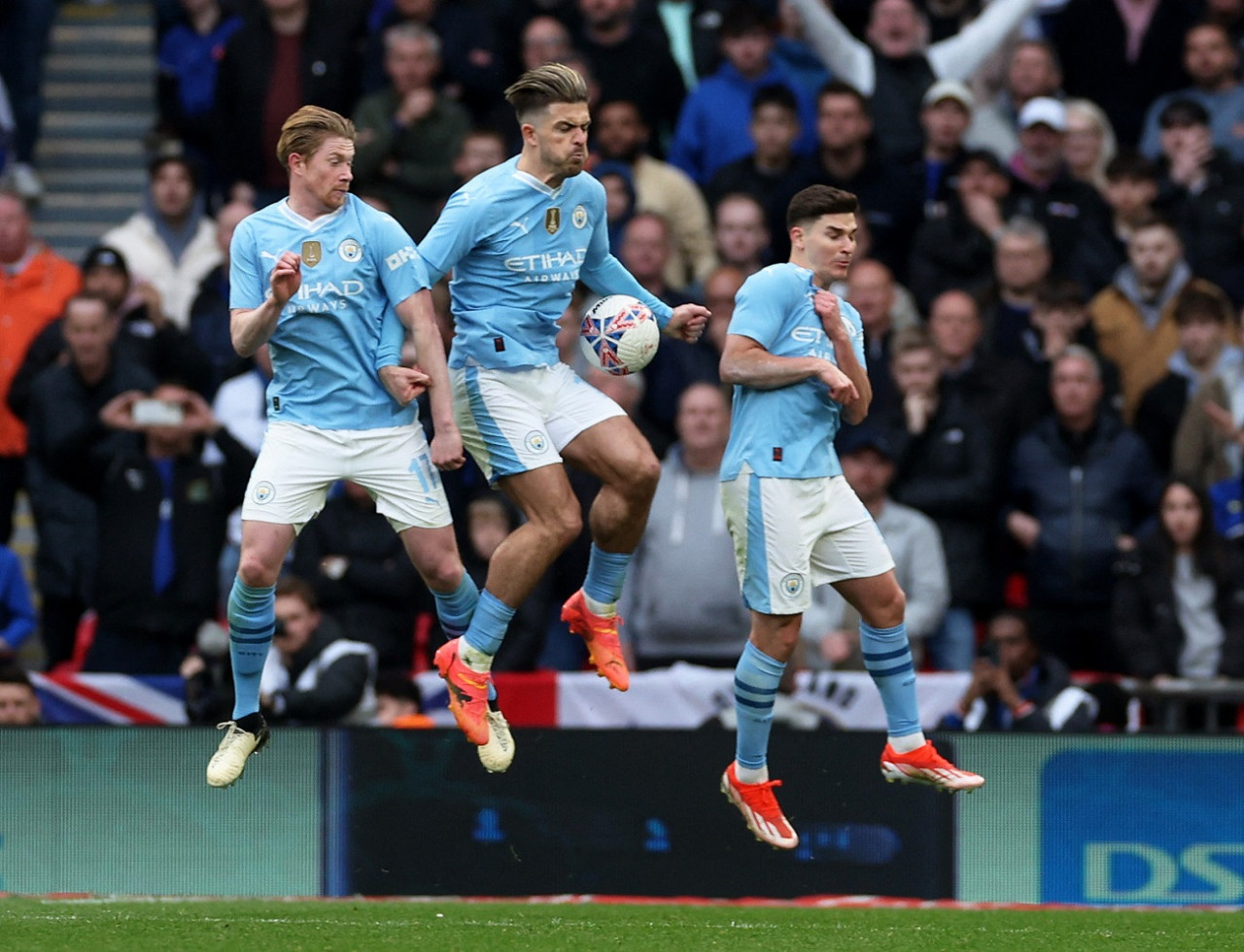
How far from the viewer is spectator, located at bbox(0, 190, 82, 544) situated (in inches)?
539

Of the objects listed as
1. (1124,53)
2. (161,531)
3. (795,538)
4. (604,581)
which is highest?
(1124,53)

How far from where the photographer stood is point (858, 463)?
1241cm

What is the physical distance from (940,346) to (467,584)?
14.2 ft

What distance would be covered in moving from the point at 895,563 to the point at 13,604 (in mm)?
4778

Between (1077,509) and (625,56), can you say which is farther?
(625,56)

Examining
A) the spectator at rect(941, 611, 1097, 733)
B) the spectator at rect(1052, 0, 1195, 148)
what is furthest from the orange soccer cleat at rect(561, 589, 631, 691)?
the spectator at rect(1052, 0, 1195, 148)

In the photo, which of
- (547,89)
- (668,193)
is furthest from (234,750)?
(668,193)

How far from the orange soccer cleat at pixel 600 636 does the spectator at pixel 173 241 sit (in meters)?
5.33

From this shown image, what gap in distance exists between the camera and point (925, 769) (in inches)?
378

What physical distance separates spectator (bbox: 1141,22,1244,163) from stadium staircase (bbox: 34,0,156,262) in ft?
Result: 22.8

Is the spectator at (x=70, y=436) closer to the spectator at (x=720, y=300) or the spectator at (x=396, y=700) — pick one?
the spectator at (x=396, y=700)

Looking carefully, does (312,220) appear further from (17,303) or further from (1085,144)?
(1085,144)

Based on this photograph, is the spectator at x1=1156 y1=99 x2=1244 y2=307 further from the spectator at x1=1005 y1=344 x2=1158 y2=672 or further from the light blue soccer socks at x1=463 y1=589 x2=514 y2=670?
the light blue soccer socks at x1=463 y1=589 x2=514 y2=670

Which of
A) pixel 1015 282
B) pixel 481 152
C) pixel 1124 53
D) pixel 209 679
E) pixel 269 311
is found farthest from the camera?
pixel 1124 53
